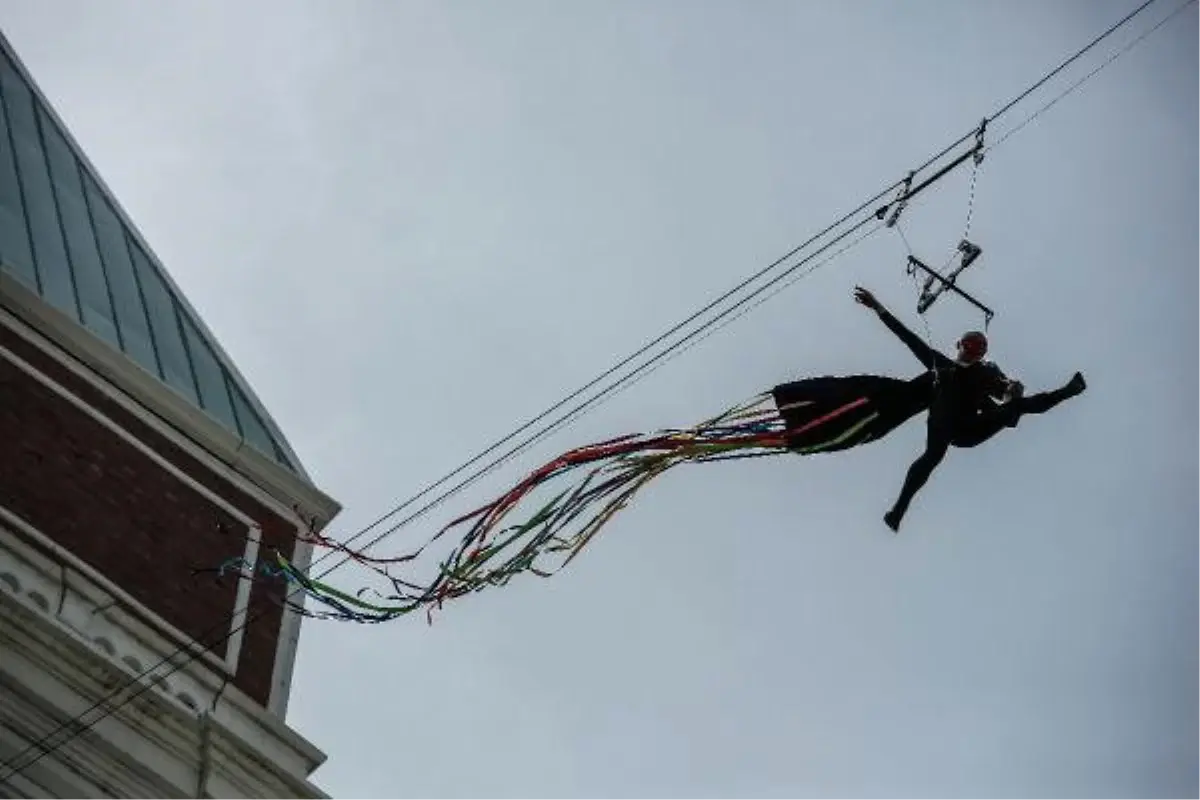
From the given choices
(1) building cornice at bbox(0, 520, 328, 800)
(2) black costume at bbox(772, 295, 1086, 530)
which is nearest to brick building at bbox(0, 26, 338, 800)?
(1) building cornice at bbox(0, 520, 328, 800)

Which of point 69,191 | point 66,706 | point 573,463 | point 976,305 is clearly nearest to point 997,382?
point 976,305

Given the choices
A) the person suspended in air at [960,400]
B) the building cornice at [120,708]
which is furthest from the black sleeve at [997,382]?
the building cornice at [120,708]

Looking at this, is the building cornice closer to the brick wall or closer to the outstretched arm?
the brick wall

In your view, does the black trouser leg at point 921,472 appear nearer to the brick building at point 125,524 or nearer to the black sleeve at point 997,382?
the black sleeve at point 997,382

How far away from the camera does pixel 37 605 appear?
17141 millimetres

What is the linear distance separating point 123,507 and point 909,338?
310 inches

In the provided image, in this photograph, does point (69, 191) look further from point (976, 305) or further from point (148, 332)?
point (976, 305)

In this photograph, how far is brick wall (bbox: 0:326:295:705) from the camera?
18391mm

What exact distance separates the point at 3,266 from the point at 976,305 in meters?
9.65

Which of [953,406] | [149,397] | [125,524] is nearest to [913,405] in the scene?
[953,406]

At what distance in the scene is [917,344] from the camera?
13.3 metres

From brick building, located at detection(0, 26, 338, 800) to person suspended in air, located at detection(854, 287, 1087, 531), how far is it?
20.9ft

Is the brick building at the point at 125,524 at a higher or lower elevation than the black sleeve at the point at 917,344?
higher

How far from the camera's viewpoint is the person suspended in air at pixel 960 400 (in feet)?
42.9
